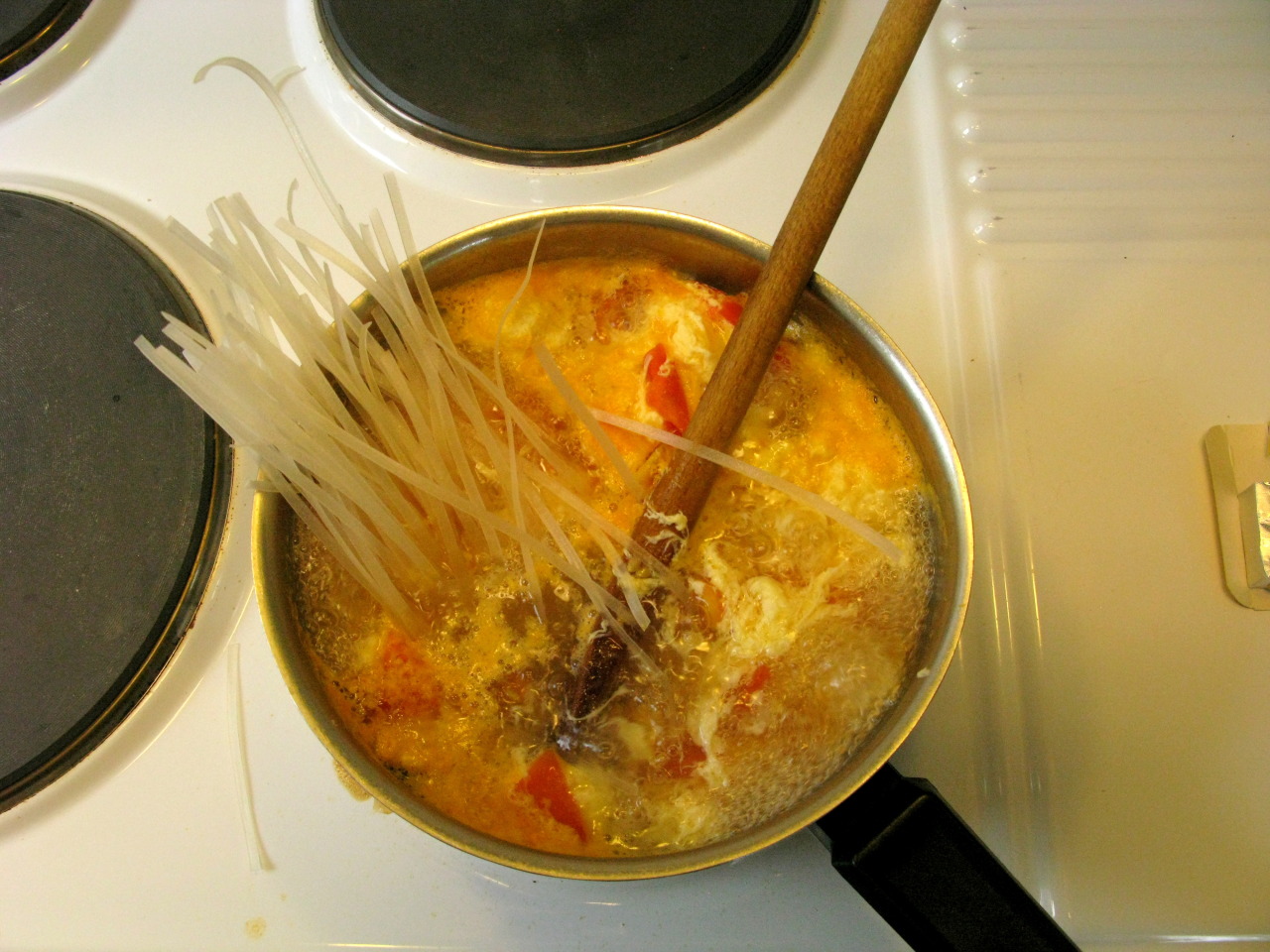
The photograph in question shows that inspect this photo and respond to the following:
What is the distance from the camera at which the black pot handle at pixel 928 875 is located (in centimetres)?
43

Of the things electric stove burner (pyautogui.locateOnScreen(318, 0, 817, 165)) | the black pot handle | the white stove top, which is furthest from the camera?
electric stove burner (pyautogui.locateOnScreen(318, 0, 817, 165))

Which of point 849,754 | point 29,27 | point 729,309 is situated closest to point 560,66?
point 729,309

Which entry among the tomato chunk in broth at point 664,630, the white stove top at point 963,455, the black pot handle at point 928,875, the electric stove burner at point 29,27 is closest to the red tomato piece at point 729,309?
the tomato chunk in broth at point 664,630

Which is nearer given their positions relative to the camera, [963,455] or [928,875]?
[928,875]

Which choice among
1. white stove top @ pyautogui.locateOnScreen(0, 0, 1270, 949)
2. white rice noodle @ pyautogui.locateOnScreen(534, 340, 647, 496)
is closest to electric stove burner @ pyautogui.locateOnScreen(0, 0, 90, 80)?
white stove top @ pyautogui.locateOnScreen(0, 0, 1270, 949)

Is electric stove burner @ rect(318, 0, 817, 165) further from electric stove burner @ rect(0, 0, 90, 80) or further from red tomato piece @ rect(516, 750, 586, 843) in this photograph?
red tomato piece @ rect(516, 750, 586, 843)

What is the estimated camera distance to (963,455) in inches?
25.2

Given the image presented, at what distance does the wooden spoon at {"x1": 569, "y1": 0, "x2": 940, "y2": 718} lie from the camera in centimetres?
50

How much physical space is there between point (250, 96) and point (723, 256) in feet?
1.59

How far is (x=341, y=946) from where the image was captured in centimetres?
53

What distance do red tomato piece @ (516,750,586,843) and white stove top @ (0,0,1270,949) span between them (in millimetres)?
59

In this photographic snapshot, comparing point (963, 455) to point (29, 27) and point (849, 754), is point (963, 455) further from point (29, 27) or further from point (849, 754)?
point (29, 27)

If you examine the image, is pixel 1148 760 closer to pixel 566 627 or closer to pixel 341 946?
pixel 566 627

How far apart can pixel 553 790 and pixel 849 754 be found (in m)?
0.19
